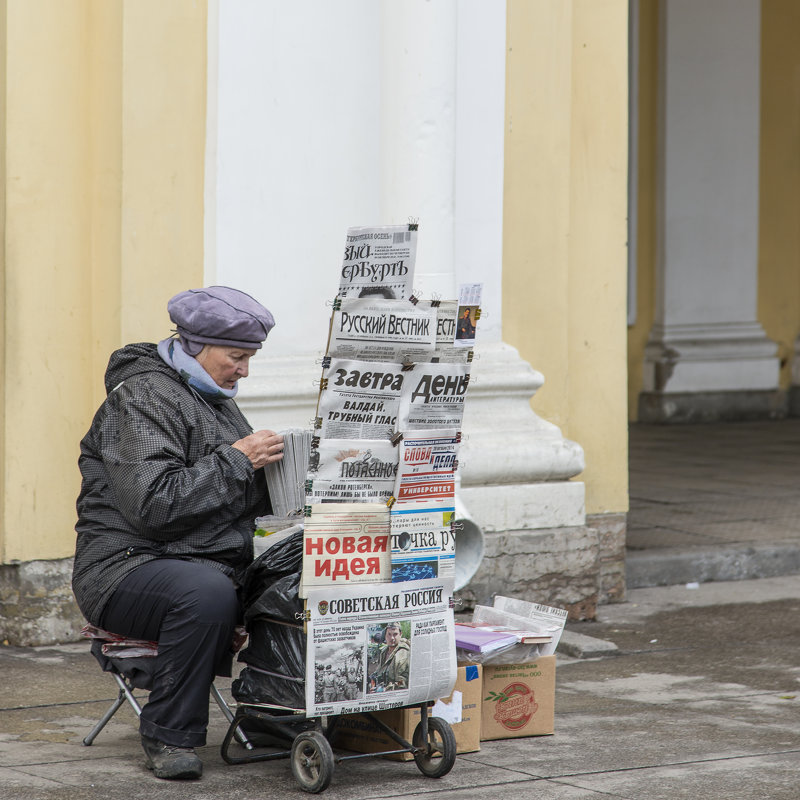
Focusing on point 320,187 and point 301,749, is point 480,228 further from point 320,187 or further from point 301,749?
point 301,749

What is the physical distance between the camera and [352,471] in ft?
14.2

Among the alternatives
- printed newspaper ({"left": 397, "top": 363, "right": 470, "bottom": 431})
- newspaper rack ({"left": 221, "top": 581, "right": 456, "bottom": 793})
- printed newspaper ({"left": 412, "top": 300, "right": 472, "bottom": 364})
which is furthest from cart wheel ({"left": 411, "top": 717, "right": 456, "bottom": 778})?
printed newspaper ({"left": 412, "top": 300, "right": 472, "bottom": 364})

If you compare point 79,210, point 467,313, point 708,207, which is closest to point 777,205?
point 708,207

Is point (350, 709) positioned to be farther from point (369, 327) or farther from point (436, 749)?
point (369, 327)

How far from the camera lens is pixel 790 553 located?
26.1 feet

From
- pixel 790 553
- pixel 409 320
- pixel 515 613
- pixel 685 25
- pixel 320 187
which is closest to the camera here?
pixel 409 320

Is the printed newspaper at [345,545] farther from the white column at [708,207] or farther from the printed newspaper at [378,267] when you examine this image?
the white column at [708,207]

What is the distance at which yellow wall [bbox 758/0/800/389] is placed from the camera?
14445 millimetres

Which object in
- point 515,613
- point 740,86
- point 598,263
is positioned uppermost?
point 740,86

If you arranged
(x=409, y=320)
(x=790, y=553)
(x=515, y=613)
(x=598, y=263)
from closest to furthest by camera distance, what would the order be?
(x=409, y=320) < (x=515, y=613) < (x=598, y=263) < (x=790, y=553)

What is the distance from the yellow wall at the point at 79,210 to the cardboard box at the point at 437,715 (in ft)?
6.21

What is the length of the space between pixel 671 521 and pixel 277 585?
4.58 meters

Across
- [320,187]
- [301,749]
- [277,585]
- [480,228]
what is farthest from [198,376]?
[480,228]

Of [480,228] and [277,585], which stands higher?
[480,228]
